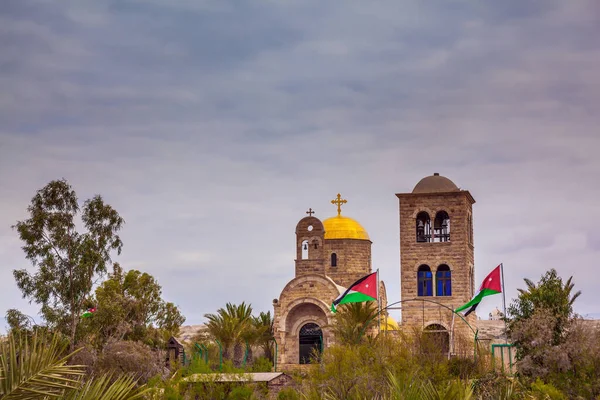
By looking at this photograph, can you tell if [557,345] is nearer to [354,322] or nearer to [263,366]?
[354,322]

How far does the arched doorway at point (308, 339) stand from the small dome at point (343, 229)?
12.0 meters

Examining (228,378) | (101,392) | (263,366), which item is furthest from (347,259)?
(101,392)

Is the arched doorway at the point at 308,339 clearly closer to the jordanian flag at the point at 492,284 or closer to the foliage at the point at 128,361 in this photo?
the jordanian flag at the point at 492,284

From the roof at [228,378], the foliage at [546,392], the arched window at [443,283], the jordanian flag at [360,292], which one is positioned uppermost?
the arched window at [443,283]

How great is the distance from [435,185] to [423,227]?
251 cm

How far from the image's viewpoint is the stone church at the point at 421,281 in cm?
4734

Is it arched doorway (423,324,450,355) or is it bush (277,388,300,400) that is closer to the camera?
bush (277,388,300,400)

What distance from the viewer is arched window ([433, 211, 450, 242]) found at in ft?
161

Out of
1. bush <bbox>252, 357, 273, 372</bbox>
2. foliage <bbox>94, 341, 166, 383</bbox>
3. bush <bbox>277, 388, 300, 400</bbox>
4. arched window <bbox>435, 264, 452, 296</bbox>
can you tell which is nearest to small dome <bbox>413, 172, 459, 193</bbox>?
arched window <bbox>435, 264, 452, 296</bbox>

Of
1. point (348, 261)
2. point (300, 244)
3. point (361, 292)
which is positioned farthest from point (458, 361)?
point (348, 261)

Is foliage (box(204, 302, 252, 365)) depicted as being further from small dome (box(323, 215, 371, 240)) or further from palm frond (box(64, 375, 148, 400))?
palm frond (box(64, 375, 148, 400))

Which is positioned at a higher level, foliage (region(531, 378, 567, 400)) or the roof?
the roof

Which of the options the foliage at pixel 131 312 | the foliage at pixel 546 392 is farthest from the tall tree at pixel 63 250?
the foliage at pixel 546 392

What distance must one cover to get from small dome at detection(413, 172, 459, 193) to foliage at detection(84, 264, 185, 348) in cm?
1755
